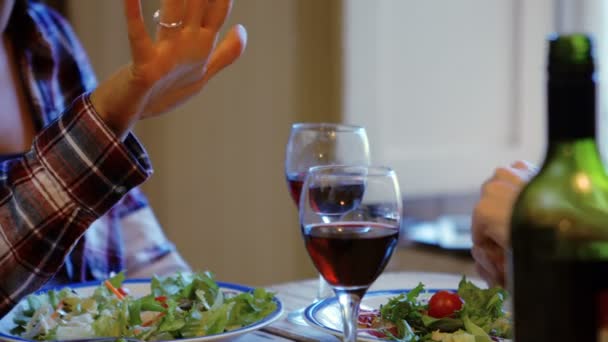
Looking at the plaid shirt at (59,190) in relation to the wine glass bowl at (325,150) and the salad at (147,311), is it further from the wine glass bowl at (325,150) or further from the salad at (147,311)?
the wine glass bowl at (325,150)

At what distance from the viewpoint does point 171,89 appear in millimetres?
1094

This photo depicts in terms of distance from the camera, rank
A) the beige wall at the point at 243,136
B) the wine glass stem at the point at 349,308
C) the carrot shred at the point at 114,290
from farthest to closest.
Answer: the beige wall at the point at 243,136, the carrot shred at the point at 114,290, the wine glass stem at the point at 349,308

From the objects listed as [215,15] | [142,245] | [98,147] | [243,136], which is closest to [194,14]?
[215,15]

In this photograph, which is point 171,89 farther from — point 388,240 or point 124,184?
point 388,240

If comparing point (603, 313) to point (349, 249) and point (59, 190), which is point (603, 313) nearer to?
point (349, 249)

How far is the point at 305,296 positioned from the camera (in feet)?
4.31

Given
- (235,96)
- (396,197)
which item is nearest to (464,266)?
(235,96)

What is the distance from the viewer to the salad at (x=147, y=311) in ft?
3.22

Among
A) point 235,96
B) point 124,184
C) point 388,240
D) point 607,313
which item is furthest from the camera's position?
point 235,96

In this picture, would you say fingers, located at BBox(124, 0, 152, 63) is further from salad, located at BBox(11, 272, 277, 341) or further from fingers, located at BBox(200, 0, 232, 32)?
salad, located at BBox(11, 272, 277, 341)

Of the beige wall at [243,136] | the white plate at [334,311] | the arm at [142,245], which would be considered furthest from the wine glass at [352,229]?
the beige wall at [243,136]

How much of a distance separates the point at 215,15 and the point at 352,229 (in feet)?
1.09

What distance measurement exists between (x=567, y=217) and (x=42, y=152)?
699 millimetres

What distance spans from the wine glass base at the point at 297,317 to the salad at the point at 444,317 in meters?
0.10
